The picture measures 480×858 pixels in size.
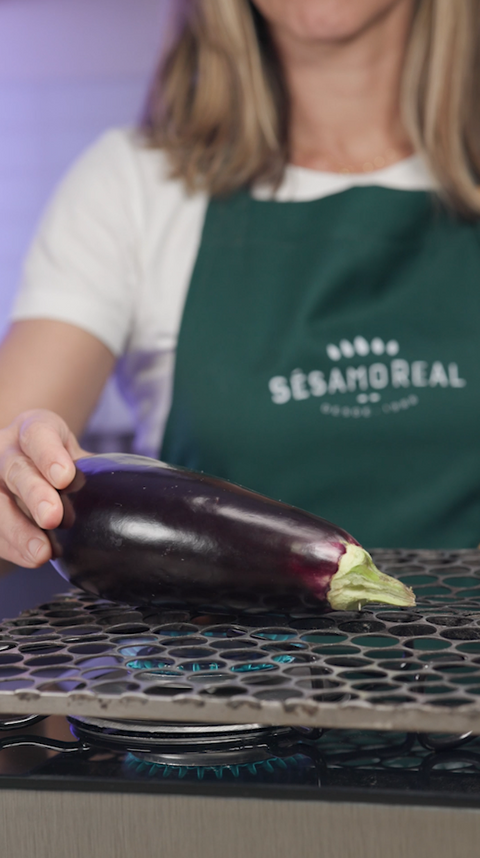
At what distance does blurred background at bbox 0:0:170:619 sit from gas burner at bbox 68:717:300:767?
2323mm

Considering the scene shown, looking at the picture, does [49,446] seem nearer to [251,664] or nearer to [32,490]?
[32,490]

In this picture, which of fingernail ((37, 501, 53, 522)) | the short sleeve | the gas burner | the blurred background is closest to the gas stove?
the gas burner

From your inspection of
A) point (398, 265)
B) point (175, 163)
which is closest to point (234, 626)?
point (398, 265)

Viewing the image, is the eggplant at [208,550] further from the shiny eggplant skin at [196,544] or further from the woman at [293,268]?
the woman at [293,268]

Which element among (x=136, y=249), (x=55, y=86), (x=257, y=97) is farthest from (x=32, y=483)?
(x=55, y=86)

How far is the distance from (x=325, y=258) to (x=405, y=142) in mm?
286

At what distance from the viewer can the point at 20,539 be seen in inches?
22.4

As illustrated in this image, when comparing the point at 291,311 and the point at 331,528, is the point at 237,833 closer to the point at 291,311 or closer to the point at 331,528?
the point at 331,528

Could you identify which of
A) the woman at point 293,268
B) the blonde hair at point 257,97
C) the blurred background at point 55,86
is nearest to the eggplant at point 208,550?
the woman at point 293,268

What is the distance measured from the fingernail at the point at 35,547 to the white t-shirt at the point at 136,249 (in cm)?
57

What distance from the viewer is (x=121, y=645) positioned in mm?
413

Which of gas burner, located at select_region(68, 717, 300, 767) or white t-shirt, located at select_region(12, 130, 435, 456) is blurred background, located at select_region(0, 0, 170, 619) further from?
gas burner, located at select_region(68, 717, 300, 767)

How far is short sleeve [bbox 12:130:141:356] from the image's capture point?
1.09m

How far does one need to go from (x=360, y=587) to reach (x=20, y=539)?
0.78 feet
